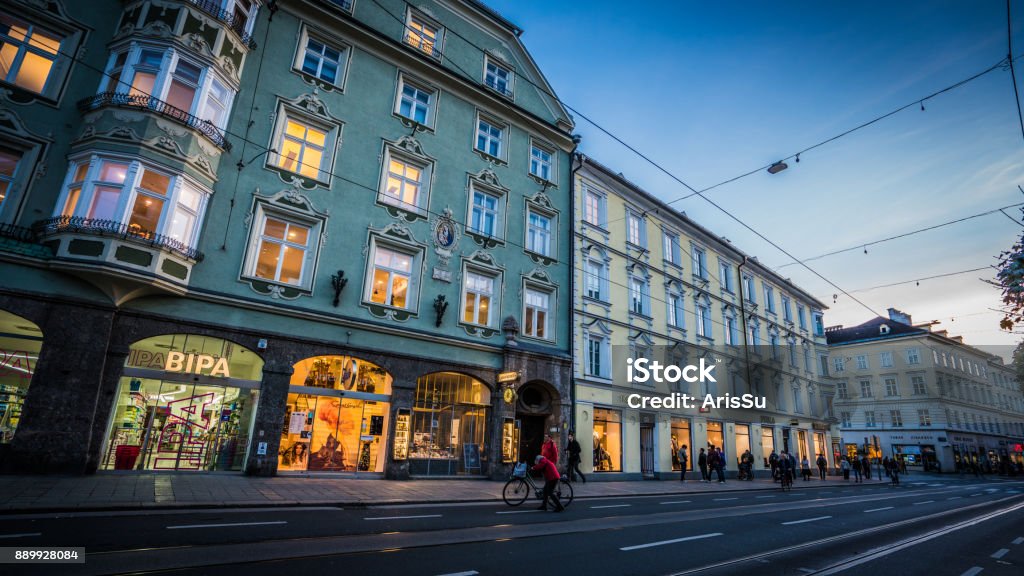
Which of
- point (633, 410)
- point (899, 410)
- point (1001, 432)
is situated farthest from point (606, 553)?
point (1001, 432)

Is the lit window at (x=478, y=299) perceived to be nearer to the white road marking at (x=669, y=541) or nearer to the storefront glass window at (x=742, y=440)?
the white road marking at (x=669, y=541)

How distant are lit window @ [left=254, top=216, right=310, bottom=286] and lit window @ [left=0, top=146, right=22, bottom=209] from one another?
5.83 metres

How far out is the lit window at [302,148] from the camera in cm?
1641

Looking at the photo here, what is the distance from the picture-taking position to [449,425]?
61.0 ft

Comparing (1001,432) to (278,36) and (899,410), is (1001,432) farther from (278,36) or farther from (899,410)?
(278,36)

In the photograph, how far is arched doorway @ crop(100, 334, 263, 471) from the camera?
1285 centimetres

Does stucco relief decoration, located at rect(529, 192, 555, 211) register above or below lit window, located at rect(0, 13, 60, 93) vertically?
above

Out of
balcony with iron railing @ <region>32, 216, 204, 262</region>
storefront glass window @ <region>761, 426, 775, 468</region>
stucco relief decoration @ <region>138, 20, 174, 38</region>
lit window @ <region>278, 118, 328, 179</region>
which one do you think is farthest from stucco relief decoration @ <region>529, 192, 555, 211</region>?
storefront glass window @ <region>761, 426, 775, 468</region>

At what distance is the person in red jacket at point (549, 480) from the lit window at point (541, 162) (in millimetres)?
15498

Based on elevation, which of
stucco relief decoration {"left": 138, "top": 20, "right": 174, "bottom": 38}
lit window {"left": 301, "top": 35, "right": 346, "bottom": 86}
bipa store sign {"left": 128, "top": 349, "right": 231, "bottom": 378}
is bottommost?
bipa store sign {"left": 128, "top": 349, "right": 231, "bottom": 378}

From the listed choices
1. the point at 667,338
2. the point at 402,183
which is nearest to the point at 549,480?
the point at 402,183

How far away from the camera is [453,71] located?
2106 cm

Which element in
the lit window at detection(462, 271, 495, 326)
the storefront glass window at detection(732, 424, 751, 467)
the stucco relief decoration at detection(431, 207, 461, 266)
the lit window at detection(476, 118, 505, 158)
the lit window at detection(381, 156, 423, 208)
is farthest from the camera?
the storefront glass window at detection(732, 424, 751, 467)

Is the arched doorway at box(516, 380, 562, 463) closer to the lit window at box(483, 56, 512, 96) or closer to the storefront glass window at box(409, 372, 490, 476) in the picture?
the storefront glass window at box(409, 372, 490, 476)
